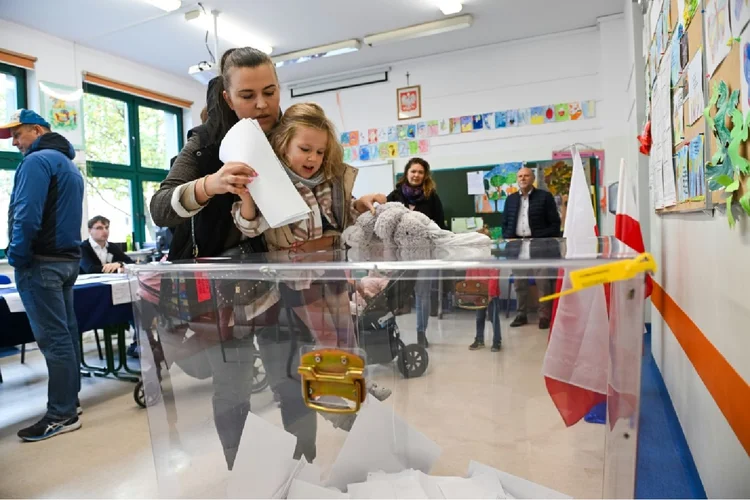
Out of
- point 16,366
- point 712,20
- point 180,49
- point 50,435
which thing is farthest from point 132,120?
point 712,20

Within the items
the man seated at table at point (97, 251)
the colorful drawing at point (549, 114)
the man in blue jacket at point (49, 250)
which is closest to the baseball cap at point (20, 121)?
the man in blue jacket at point (49, 250)

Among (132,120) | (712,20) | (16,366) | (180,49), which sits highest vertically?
(180,49)

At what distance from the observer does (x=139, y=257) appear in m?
4.34

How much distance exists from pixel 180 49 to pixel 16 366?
9.73 ft

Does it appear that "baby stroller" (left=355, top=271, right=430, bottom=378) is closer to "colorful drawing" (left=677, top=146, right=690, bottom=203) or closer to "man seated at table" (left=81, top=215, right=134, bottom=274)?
"colorful drawing" (left=677, top=146, right=690, bottom=203)

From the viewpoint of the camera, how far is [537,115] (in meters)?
4.53

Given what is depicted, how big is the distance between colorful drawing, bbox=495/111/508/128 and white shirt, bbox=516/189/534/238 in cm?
142

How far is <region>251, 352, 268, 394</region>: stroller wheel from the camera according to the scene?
660 millimetres

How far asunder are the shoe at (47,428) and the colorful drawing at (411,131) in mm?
3903

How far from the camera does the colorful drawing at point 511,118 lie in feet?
15.1

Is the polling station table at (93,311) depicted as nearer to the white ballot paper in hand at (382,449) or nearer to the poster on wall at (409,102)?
the white ballot paper in hand at (382,449)

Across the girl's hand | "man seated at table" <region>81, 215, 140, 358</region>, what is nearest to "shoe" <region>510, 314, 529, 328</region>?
the girl's hand

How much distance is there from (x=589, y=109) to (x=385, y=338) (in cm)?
443

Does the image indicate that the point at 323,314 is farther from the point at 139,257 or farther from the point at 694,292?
the point at 139,257
